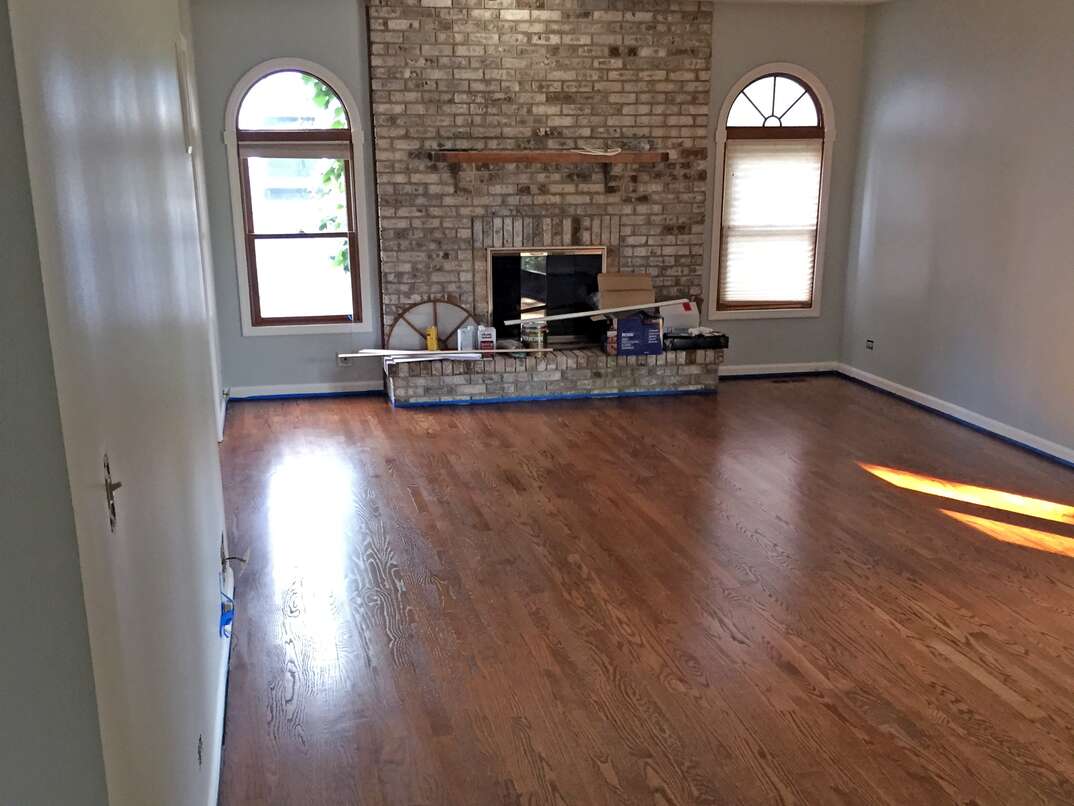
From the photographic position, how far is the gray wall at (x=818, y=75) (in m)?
7.00

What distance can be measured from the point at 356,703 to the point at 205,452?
100 cm

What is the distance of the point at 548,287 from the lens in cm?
705

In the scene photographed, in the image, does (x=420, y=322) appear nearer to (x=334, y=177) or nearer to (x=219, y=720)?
(x=334, y=177)

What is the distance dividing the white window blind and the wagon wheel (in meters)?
2.24

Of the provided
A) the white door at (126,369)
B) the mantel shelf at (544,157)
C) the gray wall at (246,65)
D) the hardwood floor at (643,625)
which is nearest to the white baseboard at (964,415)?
the hardwood floor at (643,625)

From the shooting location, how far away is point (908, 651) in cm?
322

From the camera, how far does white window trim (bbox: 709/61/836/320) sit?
7.09 m

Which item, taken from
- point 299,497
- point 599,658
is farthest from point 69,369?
point 299,497

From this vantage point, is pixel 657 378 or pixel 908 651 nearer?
pixel 908 651

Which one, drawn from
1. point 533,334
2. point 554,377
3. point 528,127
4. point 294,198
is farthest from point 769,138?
point 294,198

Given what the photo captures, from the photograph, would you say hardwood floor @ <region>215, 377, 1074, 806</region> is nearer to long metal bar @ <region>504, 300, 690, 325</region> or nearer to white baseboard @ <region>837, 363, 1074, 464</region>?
white baseboard @ <region>837, 363, 1074, 464</region>

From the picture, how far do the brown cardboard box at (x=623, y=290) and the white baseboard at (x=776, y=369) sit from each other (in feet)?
3.52

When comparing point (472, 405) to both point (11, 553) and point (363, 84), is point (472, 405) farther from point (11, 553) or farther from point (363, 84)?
point (11, 553)

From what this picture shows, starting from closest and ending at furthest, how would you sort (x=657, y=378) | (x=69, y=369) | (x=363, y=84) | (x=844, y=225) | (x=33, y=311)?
(x=33, y=311) < (x=69, y=369) < (x=363, y=84) < (x=657, y=378) < (x=844, y=225)
